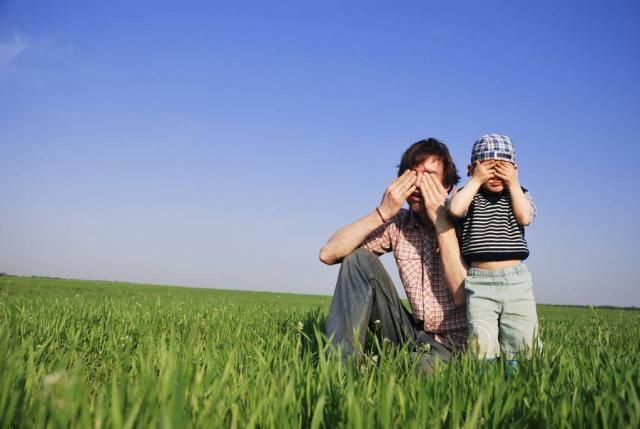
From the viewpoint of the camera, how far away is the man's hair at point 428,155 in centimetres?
442

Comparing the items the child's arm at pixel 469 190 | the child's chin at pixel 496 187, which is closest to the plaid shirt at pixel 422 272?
the child's arm at pixel 469 190

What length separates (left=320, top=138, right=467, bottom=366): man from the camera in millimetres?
3941

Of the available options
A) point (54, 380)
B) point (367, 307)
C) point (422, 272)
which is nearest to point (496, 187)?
point (422, 272)

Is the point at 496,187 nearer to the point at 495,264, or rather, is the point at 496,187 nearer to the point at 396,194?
the point at 495,264

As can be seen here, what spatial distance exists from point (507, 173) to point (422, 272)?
1140 millimetres

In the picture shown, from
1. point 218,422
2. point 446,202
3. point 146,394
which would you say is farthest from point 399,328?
point 146,394

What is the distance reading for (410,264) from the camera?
4.43 meters

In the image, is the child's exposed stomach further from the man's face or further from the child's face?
the man's face

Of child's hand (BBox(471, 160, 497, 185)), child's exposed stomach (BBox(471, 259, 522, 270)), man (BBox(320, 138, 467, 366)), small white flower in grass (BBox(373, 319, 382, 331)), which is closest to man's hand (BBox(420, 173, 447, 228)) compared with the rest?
man (BBox(320, 138, 467, 366))

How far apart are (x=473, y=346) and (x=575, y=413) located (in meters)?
1.03

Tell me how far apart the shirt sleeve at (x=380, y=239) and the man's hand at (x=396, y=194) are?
0.39m

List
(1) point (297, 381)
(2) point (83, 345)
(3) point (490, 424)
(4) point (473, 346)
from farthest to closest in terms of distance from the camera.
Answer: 1. (2) point (83, 345)
2. (4) point (473, 346)
3. (1) point (297, 381)
4. (3) point (490, 424)

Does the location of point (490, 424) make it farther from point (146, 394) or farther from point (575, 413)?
point (146, 394)

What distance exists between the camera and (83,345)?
407 cm
